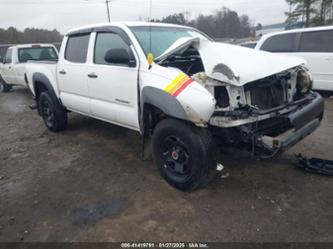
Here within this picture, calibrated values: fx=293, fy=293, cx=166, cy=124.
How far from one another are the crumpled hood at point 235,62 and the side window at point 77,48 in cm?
177

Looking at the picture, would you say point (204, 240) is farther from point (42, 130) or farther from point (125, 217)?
point (42, 130)

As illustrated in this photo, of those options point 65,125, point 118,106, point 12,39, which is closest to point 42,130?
point 65,125

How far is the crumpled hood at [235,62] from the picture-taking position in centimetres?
294

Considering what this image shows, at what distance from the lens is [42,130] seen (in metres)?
6.32

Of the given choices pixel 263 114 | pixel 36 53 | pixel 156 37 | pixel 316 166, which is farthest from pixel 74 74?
pixel 36 53

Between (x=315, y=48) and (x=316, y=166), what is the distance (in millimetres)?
4917

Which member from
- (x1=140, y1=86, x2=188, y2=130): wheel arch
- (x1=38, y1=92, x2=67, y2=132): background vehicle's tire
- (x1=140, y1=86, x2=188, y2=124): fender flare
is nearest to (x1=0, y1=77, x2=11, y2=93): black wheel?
(x1=38, y1=92, x2=67, y2=132): background vehicle's tire

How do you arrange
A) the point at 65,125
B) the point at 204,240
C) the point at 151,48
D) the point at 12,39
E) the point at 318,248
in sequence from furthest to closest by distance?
the point at 12,39 → the point at 65,125 → the point at 151,48 → the point at 204,240 → the point at 318,248

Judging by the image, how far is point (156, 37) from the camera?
405cm

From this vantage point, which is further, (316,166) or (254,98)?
(316,166)

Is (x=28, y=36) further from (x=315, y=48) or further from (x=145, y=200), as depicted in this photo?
(x=145, y=200)

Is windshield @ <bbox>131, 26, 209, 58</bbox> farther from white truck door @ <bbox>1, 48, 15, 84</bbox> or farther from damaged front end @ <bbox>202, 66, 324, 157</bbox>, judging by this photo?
white truck door @ <bbox>1, 48, 15, 84</bbox>

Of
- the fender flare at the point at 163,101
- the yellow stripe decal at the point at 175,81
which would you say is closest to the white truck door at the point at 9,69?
the fender flare at the point at 163,101

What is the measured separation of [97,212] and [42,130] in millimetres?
3788
